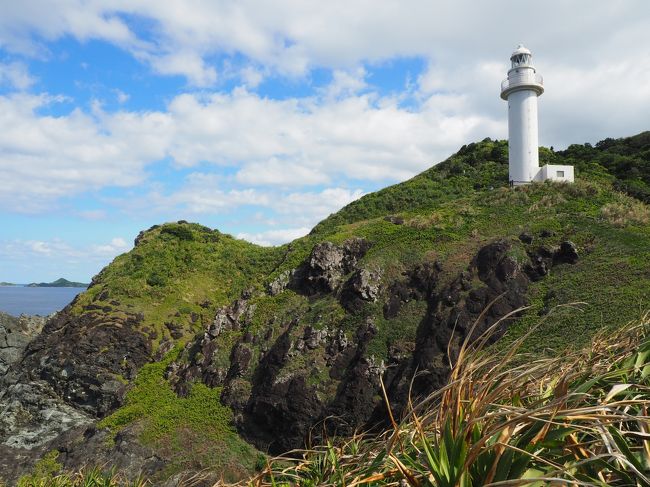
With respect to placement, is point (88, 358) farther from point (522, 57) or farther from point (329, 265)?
point (522, 57)

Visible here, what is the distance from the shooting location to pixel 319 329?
3000 cm

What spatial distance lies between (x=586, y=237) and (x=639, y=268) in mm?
5285

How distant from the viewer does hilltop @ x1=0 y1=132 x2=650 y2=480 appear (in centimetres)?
2553

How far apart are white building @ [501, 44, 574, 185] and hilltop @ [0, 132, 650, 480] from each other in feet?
6.20

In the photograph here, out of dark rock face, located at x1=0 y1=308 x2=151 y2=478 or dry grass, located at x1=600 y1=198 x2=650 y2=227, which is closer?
dark rock face, located at x1=0 y1=308 x2=151 y2=478

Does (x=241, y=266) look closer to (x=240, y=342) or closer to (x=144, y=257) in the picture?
(x=144, y=257)

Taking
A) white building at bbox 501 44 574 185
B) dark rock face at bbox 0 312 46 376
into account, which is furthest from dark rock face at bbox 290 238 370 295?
dark rock face at bbox 0 312 46 376

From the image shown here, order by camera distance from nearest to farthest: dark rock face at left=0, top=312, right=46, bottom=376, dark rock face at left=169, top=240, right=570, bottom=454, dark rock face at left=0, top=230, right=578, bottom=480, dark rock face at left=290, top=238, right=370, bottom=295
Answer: dark rock face at left=169, top=240, right=570, bottom=454
dark rock face at left=0, top=230, right=578, bottom=480
dark rock face at left=290, top=238, right=370, bottom=295
dark rock face at left=0, top=312, right=46, bottom=376

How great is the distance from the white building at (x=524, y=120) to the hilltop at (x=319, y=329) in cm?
189

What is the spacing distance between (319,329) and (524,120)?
24.5m

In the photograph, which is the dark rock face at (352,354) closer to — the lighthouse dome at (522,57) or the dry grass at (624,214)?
the dry grass at (624,214)

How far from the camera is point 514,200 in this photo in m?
37.9

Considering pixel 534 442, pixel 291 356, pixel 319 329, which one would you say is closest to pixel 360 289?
pixel 319 329

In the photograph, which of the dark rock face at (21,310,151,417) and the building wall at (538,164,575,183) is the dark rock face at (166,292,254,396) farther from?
the building wall at (538,164,575,183)
